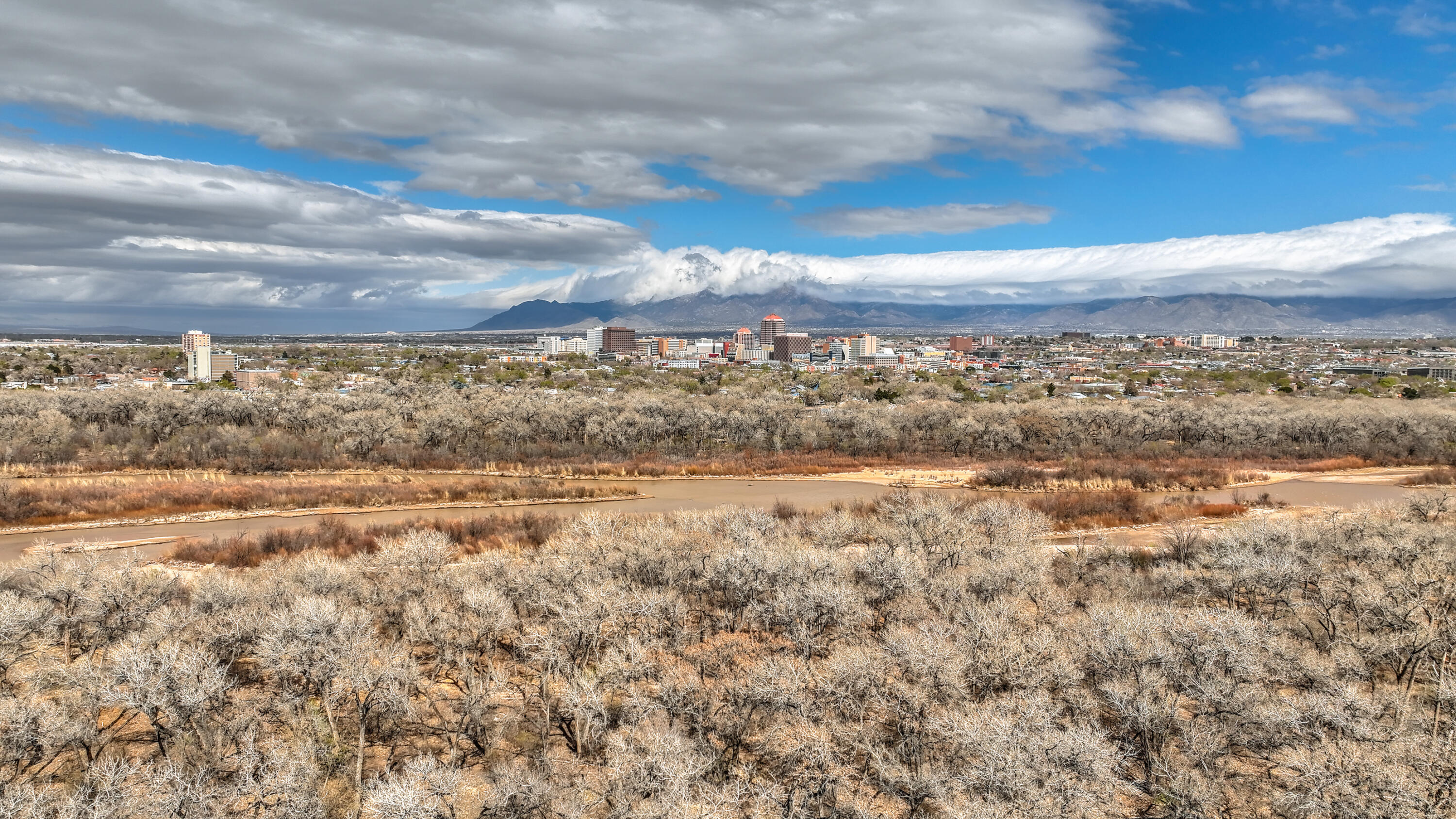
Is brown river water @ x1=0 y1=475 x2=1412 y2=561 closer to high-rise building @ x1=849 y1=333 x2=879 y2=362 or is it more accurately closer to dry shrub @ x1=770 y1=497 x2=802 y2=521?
dry shrub @ x1=770 y1=497 x2=802 y2=521

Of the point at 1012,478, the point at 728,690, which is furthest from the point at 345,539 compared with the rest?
the point at 1012,478

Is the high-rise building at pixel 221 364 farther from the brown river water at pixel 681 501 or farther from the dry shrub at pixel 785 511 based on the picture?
the dry shrub at pixel 785 511

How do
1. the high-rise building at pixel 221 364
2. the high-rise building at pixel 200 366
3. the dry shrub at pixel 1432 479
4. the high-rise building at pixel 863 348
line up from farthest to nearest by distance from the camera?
1. the high-rise building at pixel 863 348
2. the high-rise building at pixel 221 364
3. the high-rise building at pixel 200 366
4. the dry shrub at pixel 1432 479

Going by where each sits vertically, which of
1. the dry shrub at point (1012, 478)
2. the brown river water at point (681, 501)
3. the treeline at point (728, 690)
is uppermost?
the treeline at point (728, 690)

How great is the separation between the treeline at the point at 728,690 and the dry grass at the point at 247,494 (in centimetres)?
1834

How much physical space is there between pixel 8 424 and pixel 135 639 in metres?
50.3

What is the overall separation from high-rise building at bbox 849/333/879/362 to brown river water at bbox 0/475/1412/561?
126 meters

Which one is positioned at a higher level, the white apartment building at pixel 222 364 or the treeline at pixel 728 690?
the white apartment building at pixel 222 364

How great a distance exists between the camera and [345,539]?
105 feet

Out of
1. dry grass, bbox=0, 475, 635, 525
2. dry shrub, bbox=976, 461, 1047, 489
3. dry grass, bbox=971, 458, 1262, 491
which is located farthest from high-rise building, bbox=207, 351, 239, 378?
dry grass, bbox=971, 458, 1262, 491

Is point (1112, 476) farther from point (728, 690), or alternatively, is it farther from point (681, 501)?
point (728, 690)

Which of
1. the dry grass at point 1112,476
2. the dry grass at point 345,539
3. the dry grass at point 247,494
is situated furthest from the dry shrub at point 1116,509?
the dry grass at point 345,539

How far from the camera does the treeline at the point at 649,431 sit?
50.4 metres

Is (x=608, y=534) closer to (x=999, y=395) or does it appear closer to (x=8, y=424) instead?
(x=8, y=424)
